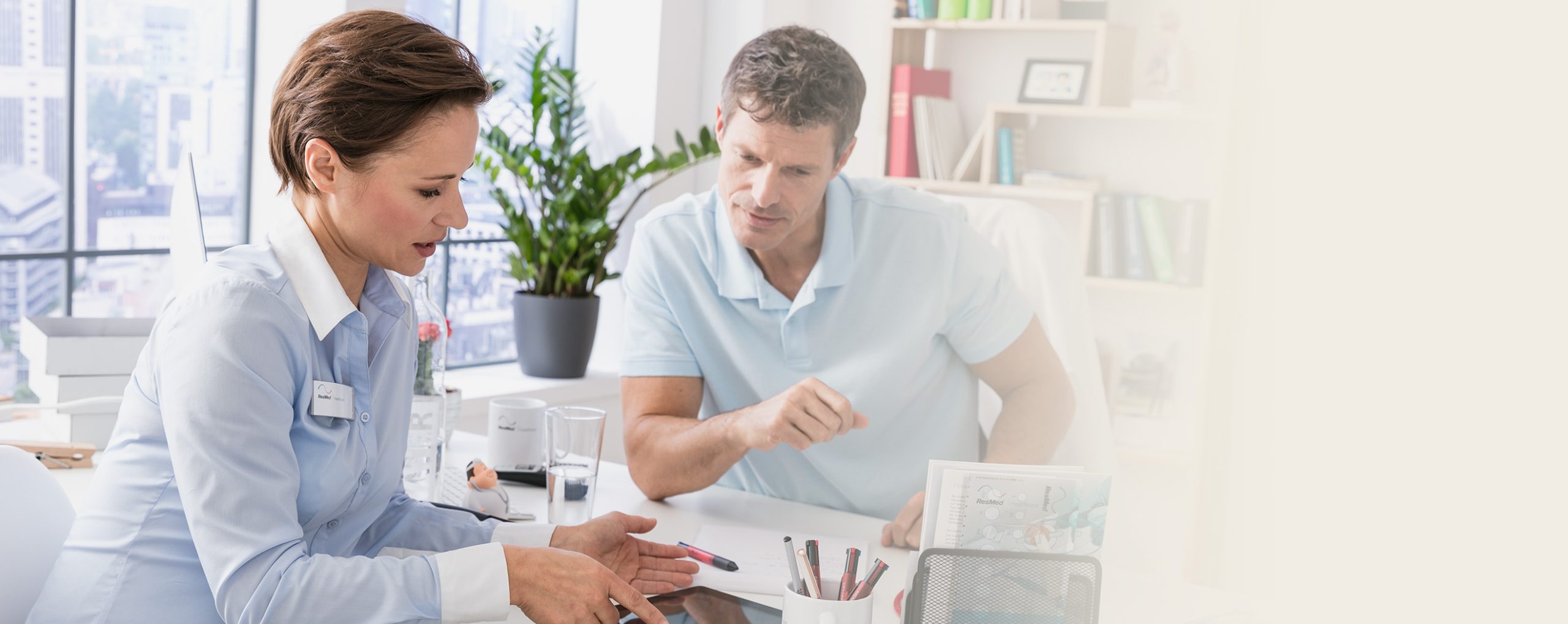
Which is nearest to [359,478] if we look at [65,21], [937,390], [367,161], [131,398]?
[131,398]

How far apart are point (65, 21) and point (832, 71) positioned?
6.17 feet

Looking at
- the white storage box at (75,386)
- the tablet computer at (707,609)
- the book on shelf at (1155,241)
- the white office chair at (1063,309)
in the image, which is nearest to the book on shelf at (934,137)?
the book on shelf at (1155,241)

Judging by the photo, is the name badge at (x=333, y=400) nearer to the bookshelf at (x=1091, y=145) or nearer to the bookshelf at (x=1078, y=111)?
the bookshelf at (x=1091, y=145)

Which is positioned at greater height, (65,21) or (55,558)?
(65,21)

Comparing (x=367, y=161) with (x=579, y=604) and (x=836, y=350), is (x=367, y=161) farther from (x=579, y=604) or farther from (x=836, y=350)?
(x=836, y=350)

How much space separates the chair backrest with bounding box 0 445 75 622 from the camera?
39.9 inches

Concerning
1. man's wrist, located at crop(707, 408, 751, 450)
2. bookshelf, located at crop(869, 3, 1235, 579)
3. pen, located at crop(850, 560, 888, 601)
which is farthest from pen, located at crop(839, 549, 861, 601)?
bookshelf, located at crop(869, 3, 1235, 579)

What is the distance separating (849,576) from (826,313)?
2.67 feet

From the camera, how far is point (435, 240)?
114 cm

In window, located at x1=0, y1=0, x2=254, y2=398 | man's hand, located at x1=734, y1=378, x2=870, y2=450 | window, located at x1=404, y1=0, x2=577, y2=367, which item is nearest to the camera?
man's hand, located at x1=734, y1=378, x2=870, y2=450

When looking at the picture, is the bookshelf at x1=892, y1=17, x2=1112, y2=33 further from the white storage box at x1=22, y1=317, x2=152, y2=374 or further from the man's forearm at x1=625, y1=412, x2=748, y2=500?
the white storage box at x1=22, y1=317, x2=152, y2=374

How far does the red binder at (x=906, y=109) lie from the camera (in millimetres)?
3355

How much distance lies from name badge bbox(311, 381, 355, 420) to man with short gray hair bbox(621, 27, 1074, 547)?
0.60m

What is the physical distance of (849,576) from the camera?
3.15 ft
